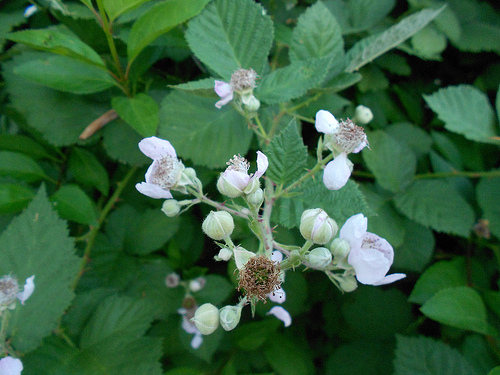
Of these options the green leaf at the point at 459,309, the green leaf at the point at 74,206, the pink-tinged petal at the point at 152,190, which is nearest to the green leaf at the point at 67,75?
the green leaf at the point at 74,206

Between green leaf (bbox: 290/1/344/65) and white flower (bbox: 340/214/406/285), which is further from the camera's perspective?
green leaf (bbox: 290/1/344/65)

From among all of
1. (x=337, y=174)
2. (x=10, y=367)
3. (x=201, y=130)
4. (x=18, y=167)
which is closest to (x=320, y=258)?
(x=337, y=174)

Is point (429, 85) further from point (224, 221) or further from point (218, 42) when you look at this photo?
point (224, 221)

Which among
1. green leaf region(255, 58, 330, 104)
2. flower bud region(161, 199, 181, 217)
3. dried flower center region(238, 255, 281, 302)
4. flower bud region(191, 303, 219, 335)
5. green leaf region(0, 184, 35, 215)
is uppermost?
green leaf region(255, 58, 330, 104)

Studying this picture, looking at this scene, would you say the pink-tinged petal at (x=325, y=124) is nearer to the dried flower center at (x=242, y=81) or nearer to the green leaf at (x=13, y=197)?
the dried flower center at (x=242, y=81)

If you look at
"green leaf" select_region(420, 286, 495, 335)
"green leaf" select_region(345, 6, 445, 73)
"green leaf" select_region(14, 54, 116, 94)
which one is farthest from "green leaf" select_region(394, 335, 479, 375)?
"green leaf" select_region(14, 54, 116, 94)

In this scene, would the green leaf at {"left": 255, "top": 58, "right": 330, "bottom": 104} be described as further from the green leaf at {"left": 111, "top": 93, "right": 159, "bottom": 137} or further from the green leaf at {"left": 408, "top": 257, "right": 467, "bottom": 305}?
the green leaf at {"left": 408, "top": 257, "right": 467, "bottom": 305}
